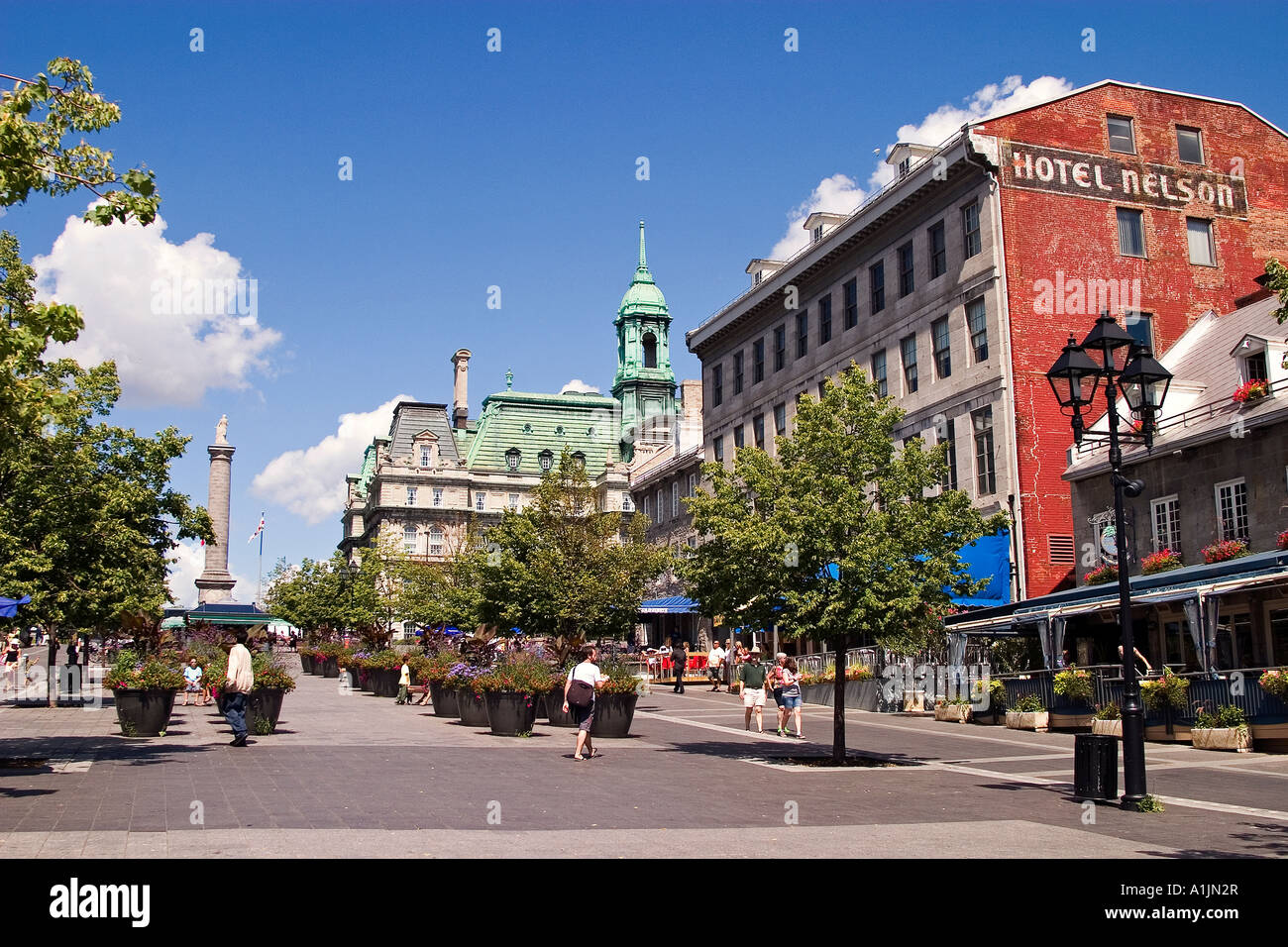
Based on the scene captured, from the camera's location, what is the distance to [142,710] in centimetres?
2133

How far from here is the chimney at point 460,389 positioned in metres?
115

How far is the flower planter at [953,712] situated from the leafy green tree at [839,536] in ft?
29.4

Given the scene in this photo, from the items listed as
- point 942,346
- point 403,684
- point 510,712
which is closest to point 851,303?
point 942,346

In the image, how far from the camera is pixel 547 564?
106 feet

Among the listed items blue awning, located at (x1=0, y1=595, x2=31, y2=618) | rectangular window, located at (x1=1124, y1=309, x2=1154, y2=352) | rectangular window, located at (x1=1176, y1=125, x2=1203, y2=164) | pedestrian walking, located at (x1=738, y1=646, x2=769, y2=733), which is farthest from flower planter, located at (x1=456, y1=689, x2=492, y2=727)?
rectangular window, located at (x1=1176, y1=125, x2=1203, y2=164)

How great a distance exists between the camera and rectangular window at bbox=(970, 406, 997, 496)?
35938 millimetres

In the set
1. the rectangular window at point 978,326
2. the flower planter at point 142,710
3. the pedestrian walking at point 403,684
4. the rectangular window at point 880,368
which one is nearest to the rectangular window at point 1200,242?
the rectangular window at point 978,326

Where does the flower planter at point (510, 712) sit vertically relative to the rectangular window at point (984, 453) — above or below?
below

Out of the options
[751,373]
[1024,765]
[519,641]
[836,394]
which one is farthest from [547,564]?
[751,373]

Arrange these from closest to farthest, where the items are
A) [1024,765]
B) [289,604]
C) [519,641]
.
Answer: [1024,765], [519,641], [289,604]

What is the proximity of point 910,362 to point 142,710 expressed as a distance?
28.3 m

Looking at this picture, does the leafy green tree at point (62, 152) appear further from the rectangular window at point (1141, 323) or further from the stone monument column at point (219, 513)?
the stone monument column at point (219, 513)
